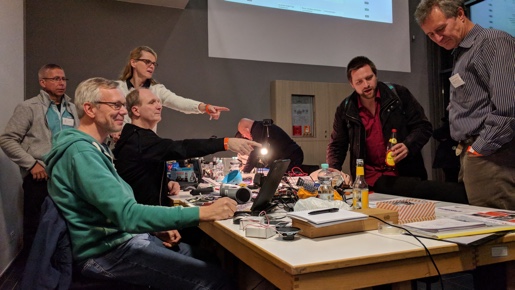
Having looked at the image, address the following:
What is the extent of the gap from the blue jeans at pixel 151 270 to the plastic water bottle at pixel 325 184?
0.63 metres

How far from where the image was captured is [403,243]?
1078 millimetres

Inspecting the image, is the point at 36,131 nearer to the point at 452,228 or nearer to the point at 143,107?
the point at 143,107

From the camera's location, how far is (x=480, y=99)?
173 cm

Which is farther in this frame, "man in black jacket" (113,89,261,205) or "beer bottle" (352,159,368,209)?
"man in black jacket" (113,89,261,205)

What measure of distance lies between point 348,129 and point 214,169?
49.3 inches

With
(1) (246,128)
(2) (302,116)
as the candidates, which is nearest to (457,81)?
(1) (246,128)

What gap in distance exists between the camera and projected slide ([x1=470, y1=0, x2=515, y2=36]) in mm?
4849

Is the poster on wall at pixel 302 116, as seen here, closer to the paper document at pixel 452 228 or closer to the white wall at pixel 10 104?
the white wall at pixel 10 104

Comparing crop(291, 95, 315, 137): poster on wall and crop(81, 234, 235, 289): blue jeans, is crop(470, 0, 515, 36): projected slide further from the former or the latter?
crop(81, 234, 235, 289): blue jeans

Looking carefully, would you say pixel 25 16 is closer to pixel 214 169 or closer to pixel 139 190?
pixel 214 169

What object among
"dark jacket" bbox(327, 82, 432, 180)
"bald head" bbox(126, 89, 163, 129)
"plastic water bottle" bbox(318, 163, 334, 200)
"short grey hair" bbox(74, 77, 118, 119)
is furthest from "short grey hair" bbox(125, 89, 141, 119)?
"dark jacket" bbox(327, 82, 432, 180)

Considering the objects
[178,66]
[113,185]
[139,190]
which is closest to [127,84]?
[139,190]

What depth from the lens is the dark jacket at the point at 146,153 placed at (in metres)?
1.90

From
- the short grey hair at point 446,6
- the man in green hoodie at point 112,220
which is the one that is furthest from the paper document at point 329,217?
the short grey hair at point 446,6
